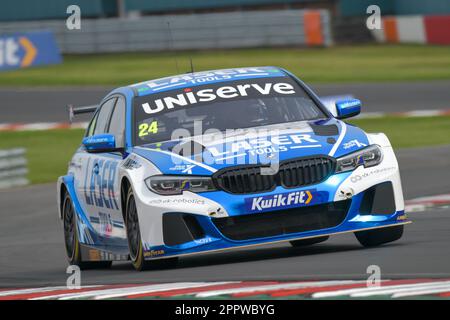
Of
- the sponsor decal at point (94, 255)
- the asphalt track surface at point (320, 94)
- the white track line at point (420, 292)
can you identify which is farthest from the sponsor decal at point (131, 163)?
the asphalt track surface at point (320, 94)

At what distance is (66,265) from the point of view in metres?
10.8

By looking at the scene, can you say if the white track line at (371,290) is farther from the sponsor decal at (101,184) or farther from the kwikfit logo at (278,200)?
the sponsor decal at (101,184)

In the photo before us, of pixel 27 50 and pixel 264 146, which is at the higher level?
pixel 264 146

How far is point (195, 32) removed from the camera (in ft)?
130

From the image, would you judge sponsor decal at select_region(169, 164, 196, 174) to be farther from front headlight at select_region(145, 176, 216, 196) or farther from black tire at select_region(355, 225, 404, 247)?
black tire at select_region(355, 225, 404, 247)

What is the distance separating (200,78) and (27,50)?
995 inches

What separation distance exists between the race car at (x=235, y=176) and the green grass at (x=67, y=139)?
901 cm

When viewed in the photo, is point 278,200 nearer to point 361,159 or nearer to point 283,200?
point 283,200

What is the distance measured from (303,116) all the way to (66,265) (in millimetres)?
2624

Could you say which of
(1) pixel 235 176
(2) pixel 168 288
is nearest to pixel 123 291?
(2) pixel 168 288

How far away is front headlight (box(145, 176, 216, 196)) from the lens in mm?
8365
